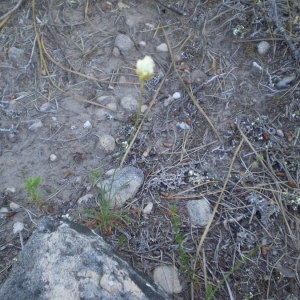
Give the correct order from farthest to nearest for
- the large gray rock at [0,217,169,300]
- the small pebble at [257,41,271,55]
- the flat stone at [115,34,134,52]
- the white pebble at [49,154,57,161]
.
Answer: the flat stone at [115,34,134,52] < the small pebble at [257,41,271,55] < the white pebble at [49,154,57,161] < the large gray rock at [0,217,169,300]

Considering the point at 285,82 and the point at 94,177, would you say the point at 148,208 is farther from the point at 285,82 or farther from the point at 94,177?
the point at 285,82

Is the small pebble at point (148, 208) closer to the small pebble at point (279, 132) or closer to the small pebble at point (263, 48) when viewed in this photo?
the small pebble at point (279, 132)

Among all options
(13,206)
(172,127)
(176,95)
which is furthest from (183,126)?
(13,206)

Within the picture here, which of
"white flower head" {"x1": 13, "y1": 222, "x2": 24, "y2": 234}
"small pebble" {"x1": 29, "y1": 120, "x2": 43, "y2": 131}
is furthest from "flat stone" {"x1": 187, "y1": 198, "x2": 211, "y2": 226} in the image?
"small pebble" {"x1": 29, "y1": 120, "x2": 43, "y2": 131}

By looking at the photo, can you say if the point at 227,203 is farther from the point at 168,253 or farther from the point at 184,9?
the point at 184,9

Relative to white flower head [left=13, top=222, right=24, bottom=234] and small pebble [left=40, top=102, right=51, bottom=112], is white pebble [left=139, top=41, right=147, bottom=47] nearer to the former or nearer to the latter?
small pebble [left=40, top=102, right=51, bottom=112]

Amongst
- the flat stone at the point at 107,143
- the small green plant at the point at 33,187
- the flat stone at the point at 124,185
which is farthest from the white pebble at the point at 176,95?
the small green plant at the point at 33,187

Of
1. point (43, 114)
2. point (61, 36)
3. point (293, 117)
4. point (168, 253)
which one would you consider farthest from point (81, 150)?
point (293, 117)
